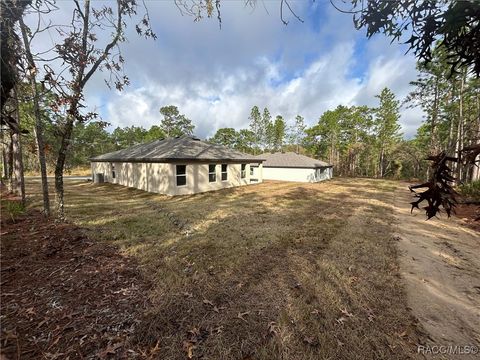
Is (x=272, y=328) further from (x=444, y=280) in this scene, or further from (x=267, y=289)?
(x=444, y=280)

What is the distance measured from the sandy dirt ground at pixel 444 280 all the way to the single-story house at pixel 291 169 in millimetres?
18074

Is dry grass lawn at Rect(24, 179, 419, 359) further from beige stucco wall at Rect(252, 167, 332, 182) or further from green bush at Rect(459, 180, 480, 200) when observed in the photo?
beige stucco wall at Rect(252, 167, 332, 182)


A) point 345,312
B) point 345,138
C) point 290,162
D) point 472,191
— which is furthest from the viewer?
point 345,138

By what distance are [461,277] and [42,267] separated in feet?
26.5

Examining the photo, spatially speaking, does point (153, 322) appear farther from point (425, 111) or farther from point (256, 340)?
point (425, 111)

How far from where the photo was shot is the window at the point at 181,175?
14.2 meters

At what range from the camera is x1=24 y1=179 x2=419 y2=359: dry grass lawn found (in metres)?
2.62

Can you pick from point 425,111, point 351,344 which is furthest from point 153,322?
point 425,111

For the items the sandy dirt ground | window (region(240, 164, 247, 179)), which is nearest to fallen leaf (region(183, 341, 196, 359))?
the sandy dirt ground

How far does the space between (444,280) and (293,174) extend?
22.7 meters

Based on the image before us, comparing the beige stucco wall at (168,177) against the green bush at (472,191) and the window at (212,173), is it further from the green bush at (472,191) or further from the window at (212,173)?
the green bush at (472,191)

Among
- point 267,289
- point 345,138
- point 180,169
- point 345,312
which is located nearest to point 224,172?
point 180,169

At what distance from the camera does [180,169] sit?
565 inches

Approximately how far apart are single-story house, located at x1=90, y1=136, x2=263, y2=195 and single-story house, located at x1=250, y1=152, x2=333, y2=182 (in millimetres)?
6949
